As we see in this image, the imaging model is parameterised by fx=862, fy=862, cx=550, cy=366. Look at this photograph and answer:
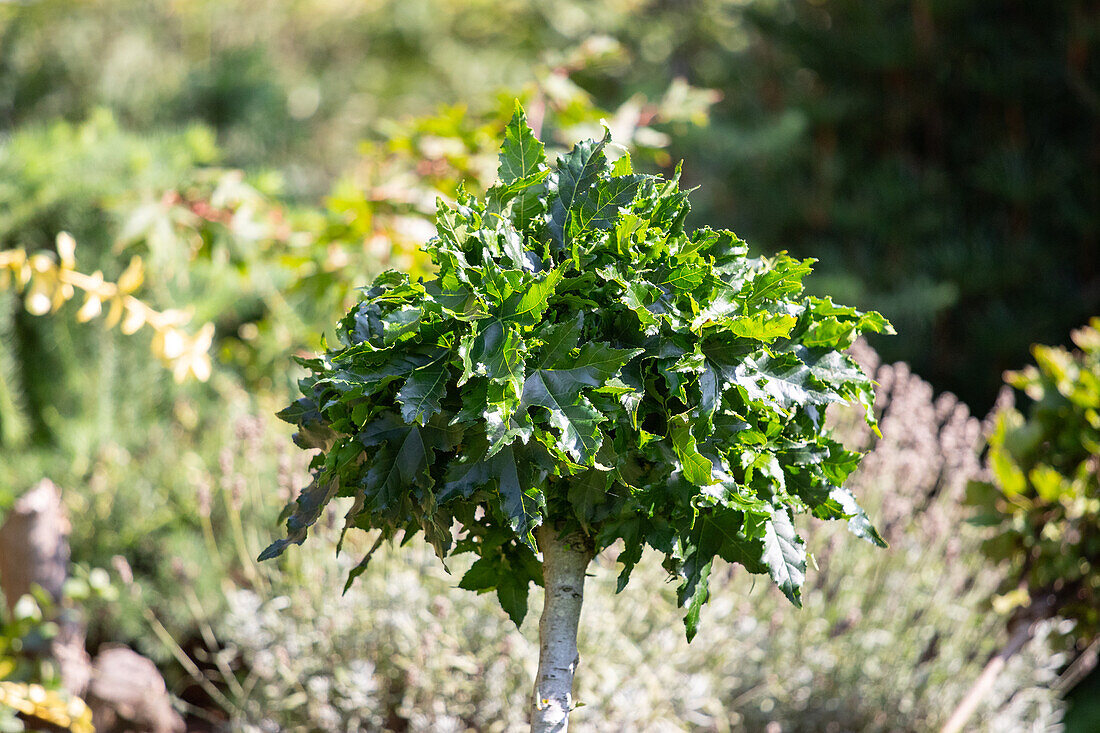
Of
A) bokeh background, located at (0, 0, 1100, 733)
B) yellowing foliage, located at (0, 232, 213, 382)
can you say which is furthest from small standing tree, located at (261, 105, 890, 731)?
yellowing foliage, located at (0, 232, 213, 382)

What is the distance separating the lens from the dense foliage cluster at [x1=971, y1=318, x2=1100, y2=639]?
1.84m

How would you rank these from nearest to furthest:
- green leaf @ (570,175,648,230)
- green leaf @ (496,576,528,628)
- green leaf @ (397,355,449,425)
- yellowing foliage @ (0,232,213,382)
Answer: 1. green leaf @ (397,355,449,425)
2. green leaf @ (570,175,648,230)
3. green leaf @ (496,576,528,628)
4. yellowing foliage @ (0,232,213,382)

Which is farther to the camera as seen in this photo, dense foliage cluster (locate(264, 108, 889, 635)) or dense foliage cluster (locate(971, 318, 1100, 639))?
dense foliage cluster (locate(971, 318, 1100, 639))

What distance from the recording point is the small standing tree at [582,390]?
86cm

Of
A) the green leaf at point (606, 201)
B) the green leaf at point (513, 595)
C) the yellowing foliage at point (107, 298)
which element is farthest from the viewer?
the yellowing foliage at point (107, 298)

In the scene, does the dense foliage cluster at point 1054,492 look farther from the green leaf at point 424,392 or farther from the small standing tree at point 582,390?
the green leaf at point 424,392

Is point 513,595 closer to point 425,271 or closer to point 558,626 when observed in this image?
point 558,626

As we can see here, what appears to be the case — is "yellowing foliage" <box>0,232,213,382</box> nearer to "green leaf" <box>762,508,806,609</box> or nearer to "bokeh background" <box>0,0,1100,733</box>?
"bokeh background" <box>0,0,1100,733</box>

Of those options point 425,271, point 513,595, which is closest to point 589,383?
point 513,595

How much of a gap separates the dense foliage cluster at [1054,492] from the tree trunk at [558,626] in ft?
4.00

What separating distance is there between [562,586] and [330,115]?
686 centimetres

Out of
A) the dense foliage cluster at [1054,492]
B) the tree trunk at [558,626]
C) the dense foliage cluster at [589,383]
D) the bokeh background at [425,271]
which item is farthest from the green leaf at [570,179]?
the dense foliage cluster at [1054,492]

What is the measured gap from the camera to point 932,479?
233 cm

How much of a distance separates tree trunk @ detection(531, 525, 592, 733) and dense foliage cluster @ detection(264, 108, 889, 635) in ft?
0.13
